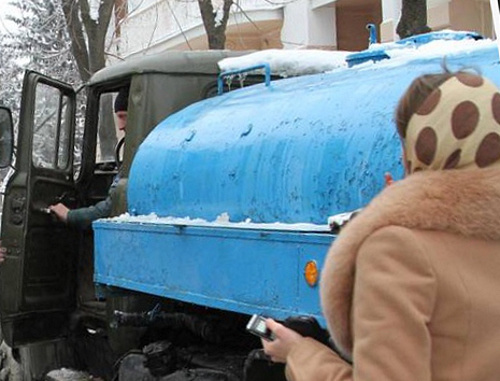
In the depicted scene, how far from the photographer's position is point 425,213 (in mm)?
1692

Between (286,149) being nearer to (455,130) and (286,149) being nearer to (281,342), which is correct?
(281,342)

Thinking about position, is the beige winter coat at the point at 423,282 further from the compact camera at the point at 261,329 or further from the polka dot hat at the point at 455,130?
the compact camera at the point at 261,329

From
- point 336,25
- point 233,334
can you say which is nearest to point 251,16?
point 336,25

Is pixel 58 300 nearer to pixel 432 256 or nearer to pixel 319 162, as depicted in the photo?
pixel 319 162

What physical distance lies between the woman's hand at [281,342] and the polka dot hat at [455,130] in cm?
49

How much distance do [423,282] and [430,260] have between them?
5 centimetres

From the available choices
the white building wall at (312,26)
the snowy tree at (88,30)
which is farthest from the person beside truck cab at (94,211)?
the white building wall at (312,26)

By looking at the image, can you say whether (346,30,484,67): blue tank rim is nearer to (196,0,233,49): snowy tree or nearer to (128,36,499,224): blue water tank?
(128,36,499,224): blue water tank

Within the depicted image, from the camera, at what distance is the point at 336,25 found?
1620 cm

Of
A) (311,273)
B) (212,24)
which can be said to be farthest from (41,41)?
(311,273)

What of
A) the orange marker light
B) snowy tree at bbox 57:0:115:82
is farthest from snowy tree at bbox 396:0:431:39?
snowy tree at bbox 57:0:115:82

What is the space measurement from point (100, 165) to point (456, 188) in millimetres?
4446

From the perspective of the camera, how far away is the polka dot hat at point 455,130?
1730 mm

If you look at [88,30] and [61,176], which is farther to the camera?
[88,30]
